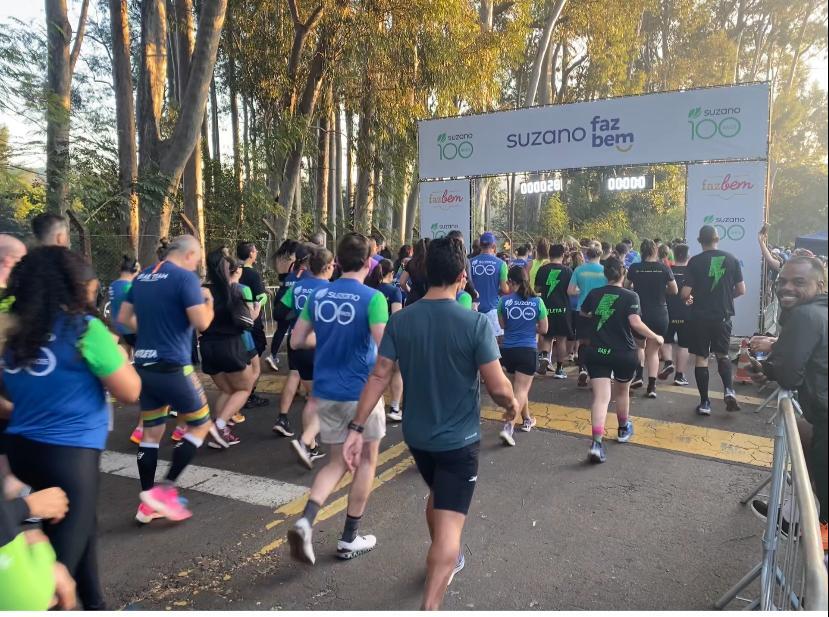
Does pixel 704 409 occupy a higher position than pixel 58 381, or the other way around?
pixel 58 381

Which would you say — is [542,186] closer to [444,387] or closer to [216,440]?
[216,440]

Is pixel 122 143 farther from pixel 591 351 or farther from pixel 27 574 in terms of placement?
pixel 27 574

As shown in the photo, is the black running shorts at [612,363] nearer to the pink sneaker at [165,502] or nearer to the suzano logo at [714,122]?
the pink sneaker at [165,502]

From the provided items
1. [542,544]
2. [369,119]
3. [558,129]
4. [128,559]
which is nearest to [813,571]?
[542,544]

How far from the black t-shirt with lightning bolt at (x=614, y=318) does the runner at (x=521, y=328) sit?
0.53 m

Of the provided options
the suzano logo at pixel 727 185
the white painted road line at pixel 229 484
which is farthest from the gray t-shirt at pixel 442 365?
the suzano logo at pixel 727 185

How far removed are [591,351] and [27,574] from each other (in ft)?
14.8

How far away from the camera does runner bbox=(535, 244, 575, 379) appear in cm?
801

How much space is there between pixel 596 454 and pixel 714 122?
750cm

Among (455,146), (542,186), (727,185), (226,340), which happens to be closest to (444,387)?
(226,340)

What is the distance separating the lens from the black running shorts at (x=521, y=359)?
5.69 m

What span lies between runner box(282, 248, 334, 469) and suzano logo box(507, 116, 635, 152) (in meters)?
7.75

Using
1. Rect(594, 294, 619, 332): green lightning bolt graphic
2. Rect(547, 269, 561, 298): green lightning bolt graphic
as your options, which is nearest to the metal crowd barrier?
Rect(594, 294, 619, 332): green lightning bolt graphic

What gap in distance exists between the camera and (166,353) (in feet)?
13.4
